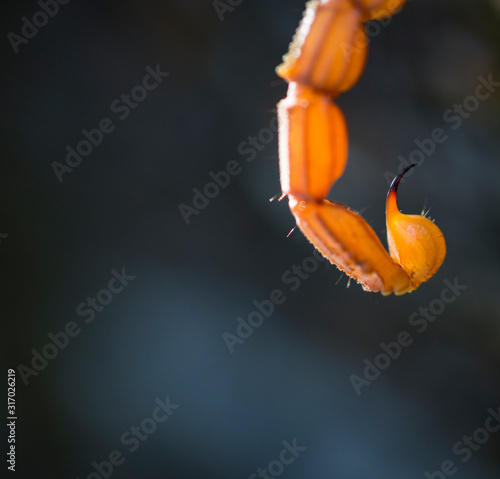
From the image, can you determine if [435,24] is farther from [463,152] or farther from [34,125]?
[34,125]

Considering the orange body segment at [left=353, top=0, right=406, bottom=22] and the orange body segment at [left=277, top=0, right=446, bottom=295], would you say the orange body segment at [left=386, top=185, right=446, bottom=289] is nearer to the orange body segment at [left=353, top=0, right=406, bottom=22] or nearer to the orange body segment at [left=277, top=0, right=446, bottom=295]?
the orange body segment at [left=277, top=0, right=446, bottom=295]

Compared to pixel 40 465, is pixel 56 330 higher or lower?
higher

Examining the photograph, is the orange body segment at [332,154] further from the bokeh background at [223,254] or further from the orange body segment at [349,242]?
the bokeh background at [223,254]

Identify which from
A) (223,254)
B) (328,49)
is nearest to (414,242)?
(328,49)

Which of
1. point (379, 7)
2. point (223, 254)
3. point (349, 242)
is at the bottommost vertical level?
point (223, 254)

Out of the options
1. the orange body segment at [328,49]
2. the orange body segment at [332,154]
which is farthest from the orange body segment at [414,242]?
the orange body segment at [328,49]

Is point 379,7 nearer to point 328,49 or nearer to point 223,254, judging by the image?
point 328,49

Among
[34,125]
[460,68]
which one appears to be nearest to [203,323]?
[34,125]

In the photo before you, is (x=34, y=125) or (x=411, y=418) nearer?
(x=34, y=125)
